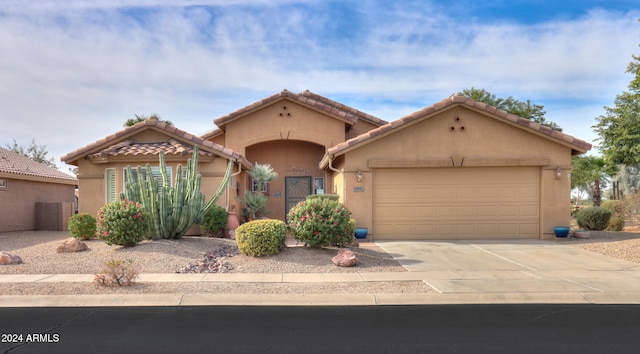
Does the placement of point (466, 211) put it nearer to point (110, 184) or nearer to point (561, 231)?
point (561, 231)

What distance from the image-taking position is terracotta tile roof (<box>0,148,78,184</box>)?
19041mm

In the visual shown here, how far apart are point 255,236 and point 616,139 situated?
22172 mm

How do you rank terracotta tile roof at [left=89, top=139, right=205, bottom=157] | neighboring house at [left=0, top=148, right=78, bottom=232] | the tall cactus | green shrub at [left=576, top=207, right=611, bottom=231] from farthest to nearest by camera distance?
neighboring house at [left=0, top=148, right=78, bottom=232]
green shrub at [left=576, top=207, right=611, bottom=231]
terracotta tile roof at [left=89, top=139, right=205, bottom=157]
the tall cactus

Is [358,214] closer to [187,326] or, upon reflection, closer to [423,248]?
[423,248]

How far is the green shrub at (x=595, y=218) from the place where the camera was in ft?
56.4

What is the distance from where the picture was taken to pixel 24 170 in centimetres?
2008

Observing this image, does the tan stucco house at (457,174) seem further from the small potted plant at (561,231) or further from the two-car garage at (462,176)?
the small potted plant at (561,231)

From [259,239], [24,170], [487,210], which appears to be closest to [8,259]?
[259,239]

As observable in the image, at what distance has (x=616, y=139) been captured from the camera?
23312 millimetres

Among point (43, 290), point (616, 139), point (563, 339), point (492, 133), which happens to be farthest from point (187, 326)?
point (616, 139)

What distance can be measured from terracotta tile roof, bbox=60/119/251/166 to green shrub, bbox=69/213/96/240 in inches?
111

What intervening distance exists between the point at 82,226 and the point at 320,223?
25.0 feet

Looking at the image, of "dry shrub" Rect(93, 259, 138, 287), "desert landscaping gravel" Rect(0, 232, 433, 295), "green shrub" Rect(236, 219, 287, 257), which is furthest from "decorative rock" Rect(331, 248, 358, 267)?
"dry shrub" Rect(93, 259, 138, 287)

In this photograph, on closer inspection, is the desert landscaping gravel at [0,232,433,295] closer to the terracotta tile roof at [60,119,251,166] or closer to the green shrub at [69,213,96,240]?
the green shrub at [69,213,96,240]
